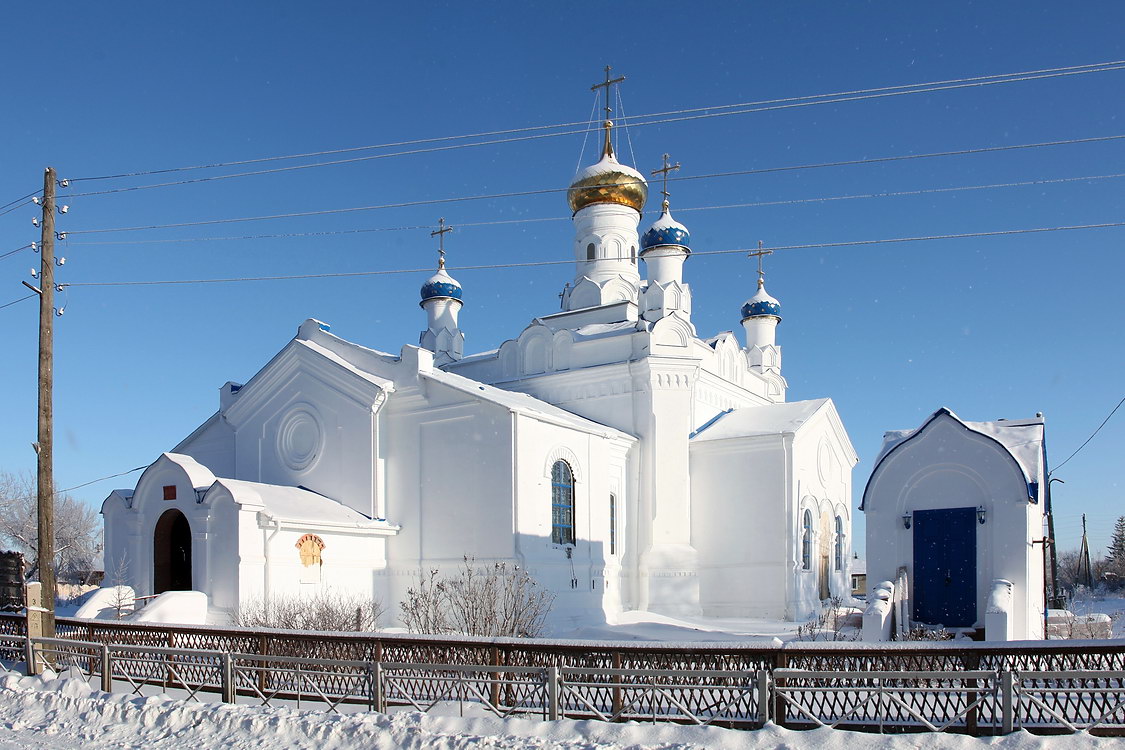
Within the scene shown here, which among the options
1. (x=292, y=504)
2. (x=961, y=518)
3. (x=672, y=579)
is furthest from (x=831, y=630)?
(x=292, y=504)

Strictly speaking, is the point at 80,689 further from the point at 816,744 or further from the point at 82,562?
the point at 82,562

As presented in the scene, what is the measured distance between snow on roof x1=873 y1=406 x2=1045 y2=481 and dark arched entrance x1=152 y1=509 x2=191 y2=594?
1326 centimetres

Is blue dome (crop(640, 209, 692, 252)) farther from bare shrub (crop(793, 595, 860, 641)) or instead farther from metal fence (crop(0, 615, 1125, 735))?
metal fence (crop(0, 615, 1125, 735))

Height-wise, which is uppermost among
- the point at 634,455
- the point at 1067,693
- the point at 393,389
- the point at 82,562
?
the point at 393,389

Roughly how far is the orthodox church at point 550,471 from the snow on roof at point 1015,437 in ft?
23.5

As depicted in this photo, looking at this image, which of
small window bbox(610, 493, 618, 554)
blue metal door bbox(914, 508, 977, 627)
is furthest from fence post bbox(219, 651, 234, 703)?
small window bbox(610, 493, 618, 554)

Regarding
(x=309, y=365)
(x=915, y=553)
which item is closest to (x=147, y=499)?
(x=309, y=365)

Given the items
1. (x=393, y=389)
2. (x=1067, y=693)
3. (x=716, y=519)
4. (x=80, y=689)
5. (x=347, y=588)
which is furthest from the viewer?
(x=716, y=519)

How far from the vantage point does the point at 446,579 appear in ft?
60.8

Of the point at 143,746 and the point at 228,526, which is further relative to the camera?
the point at 228,526

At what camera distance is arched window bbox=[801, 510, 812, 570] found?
21.8 metres

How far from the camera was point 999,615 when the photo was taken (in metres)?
11.9

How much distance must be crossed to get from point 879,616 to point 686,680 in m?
5.54

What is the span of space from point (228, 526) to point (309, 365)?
16.0 ft
